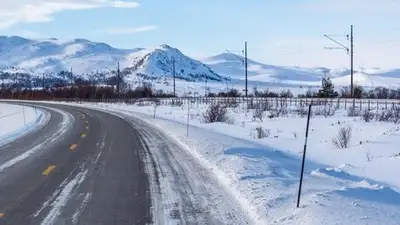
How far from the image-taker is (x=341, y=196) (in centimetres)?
914

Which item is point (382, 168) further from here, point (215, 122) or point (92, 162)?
point (215, 122)

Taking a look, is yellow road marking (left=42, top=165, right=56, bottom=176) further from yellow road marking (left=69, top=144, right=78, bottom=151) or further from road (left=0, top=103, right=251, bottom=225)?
yellow road marking (left=69, top=144, right=78, bottom=151)

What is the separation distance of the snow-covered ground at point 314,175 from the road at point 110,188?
489 millimetres

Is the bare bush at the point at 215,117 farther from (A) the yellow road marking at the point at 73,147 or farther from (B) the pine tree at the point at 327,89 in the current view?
(B) the pine tree at the point at 327,89

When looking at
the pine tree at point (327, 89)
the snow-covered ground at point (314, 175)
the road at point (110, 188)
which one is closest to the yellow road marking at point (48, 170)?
the road at point (110, 188)

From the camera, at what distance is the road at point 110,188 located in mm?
8320

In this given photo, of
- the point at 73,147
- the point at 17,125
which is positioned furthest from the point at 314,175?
the point at 17,125

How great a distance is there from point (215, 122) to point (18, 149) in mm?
16919

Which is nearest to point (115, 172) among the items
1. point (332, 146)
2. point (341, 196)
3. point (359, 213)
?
point (341, 196)

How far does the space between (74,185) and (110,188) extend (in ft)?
2.58

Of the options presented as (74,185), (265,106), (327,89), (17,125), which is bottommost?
(17,125)

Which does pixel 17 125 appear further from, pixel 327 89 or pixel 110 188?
pixel 327 89

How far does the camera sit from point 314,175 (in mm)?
11875

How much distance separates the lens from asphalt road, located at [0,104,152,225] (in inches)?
330
